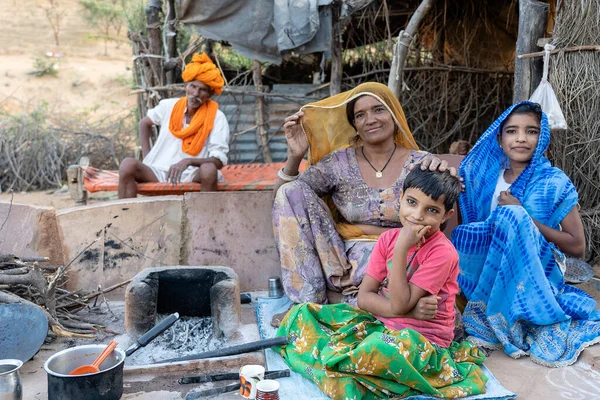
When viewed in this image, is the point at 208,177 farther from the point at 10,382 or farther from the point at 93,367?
the point at 10,382

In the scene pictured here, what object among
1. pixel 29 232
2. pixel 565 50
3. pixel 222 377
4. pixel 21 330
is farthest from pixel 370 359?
pixel 565 50

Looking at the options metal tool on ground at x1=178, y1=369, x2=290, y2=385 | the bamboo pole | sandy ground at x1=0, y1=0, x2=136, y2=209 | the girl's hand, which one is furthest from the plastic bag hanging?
sandy ground at x1=0, y1=0, x2=136, y2=209

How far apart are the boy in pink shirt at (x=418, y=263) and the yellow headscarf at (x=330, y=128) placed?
88 cm

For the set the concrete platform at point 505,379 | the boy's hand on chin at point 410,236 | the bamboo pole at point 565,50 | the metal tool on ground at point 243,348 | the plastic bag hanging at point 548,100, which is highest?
the bamboo pole at point 565,50

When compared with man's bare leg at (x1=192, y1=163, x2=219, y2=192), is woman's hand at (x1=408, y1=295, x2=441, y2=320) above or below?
below

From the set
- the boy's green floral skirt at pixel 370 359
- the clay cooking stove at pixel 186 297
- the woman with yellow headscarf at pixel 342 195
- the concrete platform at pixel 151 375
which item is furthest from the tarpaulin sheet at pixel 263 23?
the boy's green floral skirt at pixel 370 359

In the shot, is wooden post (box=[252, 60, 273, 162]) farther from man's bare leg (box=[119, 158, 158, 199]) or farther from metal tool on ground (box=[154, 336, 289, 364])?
metal tool on ground (box=[154, 336, 289, 364])

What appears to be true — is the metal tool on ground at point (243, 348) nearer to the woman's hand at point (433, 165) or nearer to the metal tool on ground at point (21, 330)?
the metal tool on ground at point (21, 330)

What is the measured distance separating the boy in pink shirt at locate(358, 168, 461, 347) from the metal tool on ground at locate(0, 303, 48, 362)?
1530mm

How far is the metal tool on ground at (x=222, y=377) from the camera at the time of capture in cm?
242

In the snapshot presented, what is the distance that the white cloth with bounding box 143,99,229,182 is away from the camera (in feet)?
17.3

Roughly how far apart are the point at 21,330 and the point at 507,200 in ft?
8.37

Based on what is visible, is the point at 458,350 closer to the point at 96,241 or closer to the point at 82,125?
the point at 96,241

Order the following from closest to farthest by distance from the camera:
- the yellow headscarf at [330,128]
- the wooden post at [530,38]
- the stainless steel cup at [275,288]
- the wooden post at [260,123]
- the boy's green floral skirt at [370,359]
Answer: the boy's green floral skirt at [370,359] → the yellow headscarf at [330,128] → the stainless steel cup at [275,288] → the wooden post at [530,38] → the wooden post at [260,123]
